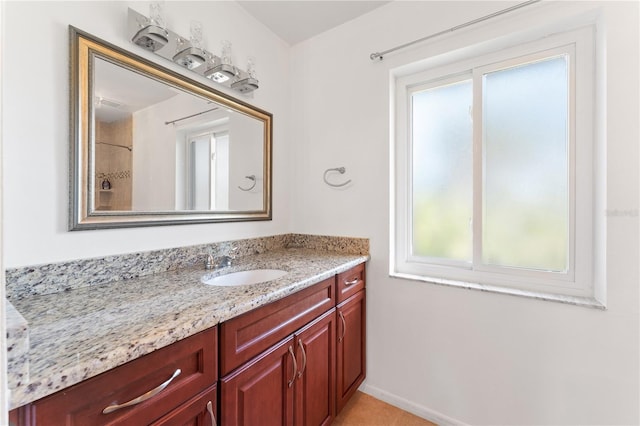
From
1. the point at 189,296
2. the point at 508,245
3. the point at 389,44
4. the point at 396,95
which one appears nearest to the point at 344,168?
the point at 396,95

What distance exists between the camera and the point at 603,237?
1201 mm

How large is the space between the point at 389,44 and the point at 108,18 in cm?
149

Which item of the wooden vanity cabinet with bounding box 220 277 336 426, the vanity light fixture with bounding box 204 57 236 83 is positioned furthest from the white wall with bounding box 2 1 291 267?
the wooden vanity cabinet with bounding box 220 277 336 426

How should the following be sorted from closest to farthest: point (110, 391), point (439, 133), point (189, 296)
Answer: point (110, 391)
point (189, 296)
point (439, 133)

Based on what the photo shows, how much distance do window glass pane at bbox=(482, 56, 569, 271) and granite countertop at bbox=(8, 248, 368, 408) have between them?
1.09 m

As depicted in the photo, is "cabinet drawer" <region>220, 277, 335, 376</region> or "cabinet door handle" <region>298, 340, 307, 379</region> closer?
"cabinet drawer" <region>220, 277, 335, 376</region>

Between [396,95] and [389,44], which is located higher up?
[389,44]

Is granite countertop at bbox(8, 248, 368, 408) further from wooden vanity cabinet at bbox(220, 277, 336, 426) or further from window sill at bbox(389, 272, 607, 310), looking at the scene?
window sill at bbox(389, 272, 607, 310)

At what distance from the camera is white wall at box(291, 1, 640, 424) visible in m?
1.16

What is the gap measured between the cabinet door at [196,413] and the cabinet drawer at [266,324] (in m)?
0.07

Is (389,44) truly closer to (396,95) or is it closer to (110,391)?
(396,95)

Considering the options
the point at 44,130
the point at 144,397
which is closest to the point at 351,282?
the point at 144,397

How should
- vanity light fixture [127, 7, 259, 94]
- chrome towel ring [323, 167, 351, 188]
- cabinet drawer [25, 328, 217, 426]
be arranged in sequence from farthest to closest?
1. chrome towel ring [323, 167, 351, 188]
2. vanity light fixture [127, 7, 259, 94]
3. cabinet drawer [25, 328, 217, 426]

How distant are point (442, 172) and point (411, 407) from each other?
1.47 metres
